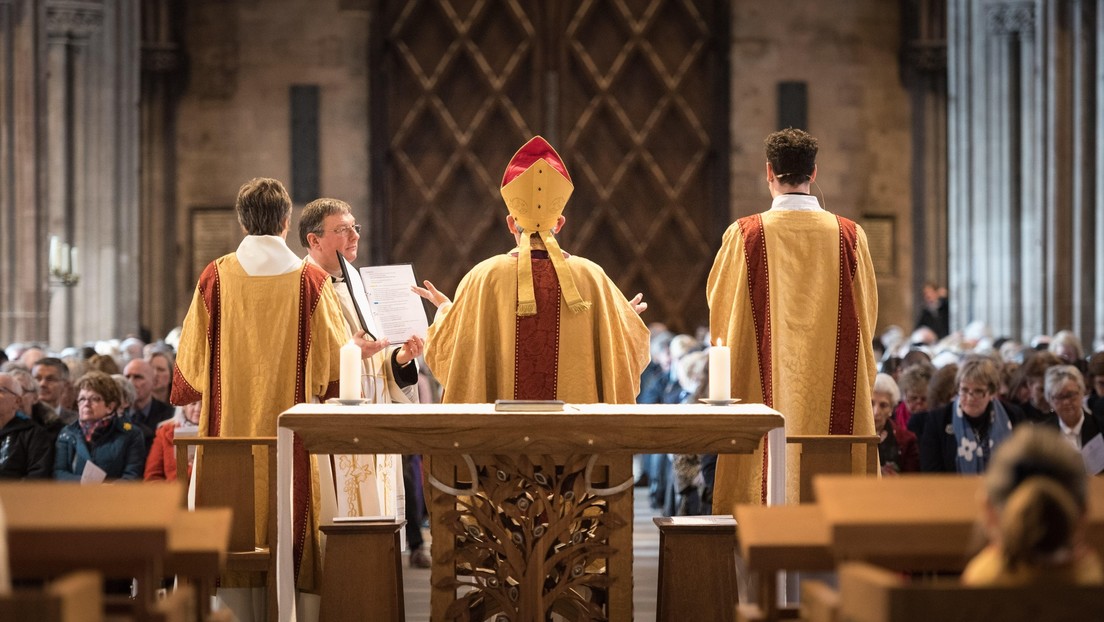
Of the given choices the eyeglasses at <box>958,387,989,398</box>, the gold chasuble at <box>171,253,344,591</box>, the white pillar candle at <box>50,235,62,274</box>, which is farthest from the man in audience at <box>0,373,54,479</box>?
the white pillar candle at <box>50,235,62,274</box>

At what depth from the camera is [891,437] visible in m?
6.92

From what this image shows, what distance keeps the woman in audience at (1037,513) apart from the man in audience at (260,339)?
3160mm

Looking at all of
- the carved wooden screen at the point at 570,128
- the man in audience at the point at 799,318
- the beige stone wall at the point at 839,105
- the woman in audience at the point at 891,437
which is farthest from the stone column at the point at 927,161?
the man in audience at the point at 799,318

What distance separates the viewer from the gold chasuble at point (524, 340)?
5.55m

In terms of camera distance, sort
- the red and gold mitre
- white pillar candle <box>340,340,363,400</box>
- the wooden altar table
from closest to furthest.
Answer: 1. the wooden altar table
2. white pillar candle <box>340,340,363,400</box>
3. the red and gold mitre

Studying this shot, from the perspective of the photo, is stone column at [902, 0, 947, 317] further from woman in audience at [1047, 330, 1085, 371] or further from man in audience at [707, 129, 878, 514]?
man in audience at [707, 129, 878, 514]

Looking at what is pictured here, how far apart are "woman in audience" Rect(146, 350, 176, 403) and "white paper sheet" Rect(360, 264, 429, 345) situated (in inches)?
134

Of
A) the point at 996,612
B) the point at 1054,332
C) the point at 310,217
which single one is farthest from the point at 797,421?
the point at 1054,332

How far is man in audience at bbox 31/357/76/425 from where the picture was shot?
26.4 feet

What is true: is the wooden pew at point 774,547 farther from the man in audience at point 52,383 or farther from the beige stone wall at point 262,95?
the beige stone wall at point 262,95

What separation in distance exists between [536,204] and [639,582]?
2.75m

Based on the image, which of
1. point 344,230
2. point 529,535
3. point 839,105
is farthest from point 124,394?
point 839,105

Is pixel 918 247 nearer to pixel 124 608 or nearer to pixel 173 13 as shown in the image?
pixel 173 13

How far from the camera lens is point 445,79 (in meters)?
18.7
